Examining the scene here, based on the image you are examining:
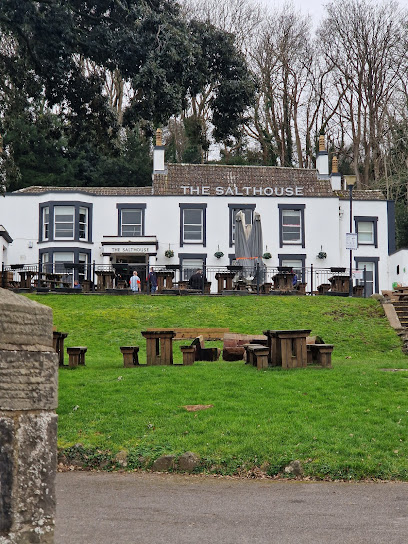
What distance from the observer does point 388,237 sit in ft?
140

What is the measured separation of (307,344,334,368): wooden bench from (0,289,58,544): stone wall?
10887 millimetres

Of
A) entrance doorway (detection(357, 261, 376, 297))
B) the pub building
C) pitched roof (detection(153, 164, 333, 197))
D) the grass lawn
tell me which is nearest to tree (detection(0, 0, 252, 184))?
the grass lawn

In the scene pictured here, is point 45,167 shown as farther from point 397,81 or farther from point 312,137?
point 397,81

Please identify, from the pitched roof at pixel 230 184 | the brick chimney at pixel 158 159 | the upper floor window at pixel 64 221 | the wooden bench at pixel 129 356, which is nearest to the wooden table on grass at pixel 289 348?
the wooden bench at pixel 129 356

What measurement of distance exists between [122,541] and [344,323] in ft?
57.2

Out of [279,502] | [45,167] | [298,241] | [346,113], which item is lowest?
[279,502]

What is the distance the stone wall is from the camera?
3938 mm

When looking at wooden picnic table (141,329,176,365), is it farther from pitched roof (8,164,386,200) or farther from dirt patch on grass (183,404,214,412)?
pitched roof (8,164,386,200)

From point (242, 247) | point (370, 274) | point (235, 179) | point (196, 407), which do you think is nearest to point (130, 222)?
point (235, 179)

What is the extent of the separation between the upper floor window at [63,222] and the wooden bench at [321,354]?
2722 cm

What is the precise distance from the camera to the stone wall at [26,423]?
3938 millimetres

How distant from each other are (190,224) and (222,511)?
3442 cm

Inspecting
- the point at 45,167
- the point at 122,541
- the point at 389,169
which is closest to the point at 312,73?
the point at 389,169

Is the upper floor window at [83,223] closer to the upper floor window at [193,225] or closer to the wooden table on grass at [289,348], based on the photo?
the upper floor window at [193,225]
